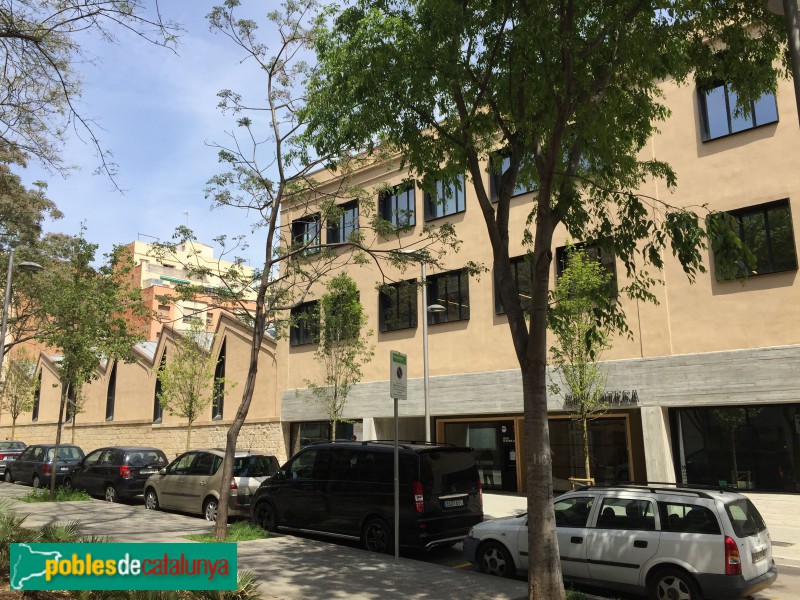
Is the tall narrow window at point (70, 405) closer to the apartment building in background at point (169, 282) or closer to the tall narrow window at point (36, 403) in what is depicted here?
the apartment building in background at point (169, 282)

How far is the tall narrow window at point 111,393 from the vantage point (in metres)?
41.6

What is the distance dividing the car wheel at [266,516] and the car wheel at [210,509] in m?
1.68

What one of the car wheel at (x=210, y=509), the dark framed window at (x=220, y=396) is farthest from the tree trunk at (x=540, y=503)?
the dark framed window at (x=220, y=396)

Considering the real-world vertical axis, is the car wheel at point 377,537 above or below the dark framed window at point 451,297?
below

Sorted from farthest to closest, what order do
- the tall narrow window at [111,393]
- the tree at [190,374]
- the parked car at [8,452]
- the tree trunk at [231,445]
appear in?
the tall narrow window at [111,393] < the tree at [190,374] < the parked car at [8,452] < the tree trunk at [231,445]

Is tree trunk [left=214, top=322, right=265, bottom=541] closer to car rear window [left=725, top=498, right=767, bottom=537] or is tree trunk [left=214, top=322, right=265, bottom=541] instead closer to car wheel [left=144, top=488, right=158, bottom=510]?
car wheel [left=144, top=488, right=158, bottom=510]

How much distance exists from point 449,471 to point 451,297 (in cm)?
1237

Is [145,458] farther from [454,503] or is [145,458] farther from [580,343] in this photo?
[580,343]

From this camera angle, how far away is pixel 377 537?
10977mm

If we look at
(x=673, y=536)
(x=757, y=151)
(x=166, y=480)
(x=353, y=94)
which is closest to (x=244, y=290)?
(x=166, y=480)

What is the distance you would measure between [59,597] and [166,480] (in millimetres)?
10741

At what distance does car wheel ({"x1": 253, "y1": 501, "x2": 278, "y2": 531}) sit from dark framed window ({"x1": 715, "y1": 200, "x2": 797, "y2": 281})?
38.6 feet

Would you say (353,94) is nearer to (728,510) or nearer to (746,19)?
(746,19)

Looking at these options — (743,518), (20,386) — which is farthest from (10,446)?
(743,518)
